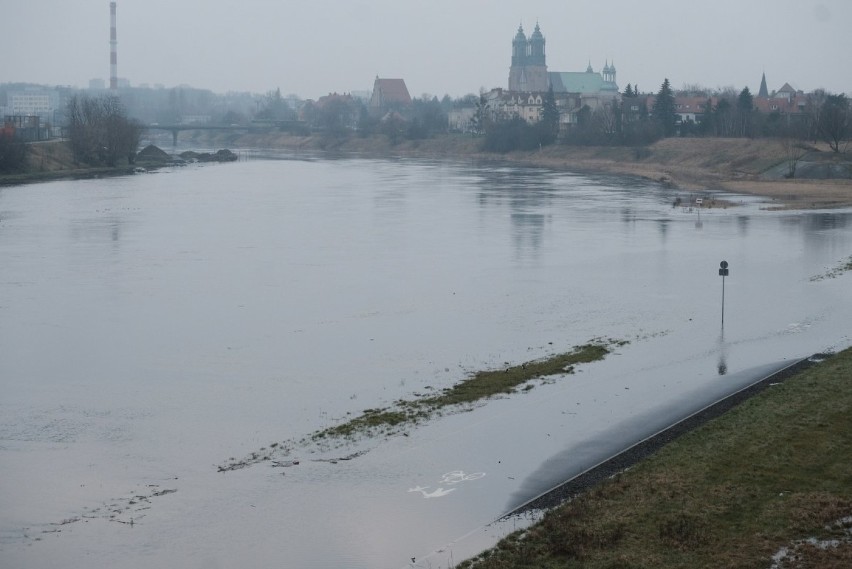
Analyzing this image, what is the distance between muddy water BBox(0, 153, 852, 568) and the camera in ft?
32.7

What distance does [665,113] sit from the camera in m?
76.9

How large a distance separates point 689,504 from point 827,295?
13.0 m

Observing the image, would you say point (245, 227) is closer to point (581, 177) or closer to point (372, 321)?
point (372, 321)

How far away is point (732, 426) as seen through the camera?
12.1 m

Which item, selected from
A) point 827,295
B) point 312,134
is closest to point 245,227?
point 827,295

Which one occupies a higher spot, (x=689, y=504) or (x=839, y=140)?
(x=839, y=140)

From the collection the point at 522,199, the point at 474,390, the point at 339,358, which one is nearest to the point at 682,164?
the point at 522,199

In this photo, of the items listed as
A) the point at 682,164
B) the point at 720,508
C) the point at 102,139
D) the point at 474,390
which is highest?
the point at 102,139

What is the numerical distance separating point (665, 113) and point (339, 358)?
6479 cm

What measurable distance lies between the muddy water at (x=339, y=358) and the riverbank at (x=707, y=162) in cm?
1184

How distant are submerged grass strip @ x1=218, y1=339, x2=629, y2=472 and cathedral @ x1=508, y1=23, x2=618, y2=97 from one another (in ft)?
449

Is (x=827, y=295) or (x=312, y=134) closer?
(x=827, y=295)

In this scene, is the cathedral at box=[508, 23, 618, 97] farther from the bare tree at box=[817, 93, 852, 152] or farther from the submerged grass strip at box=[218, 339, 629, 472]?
the submerged grass strip at box=[218, 339, 629, 472]

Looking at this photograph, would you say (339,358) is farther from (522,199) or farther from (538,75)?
(538,75)
